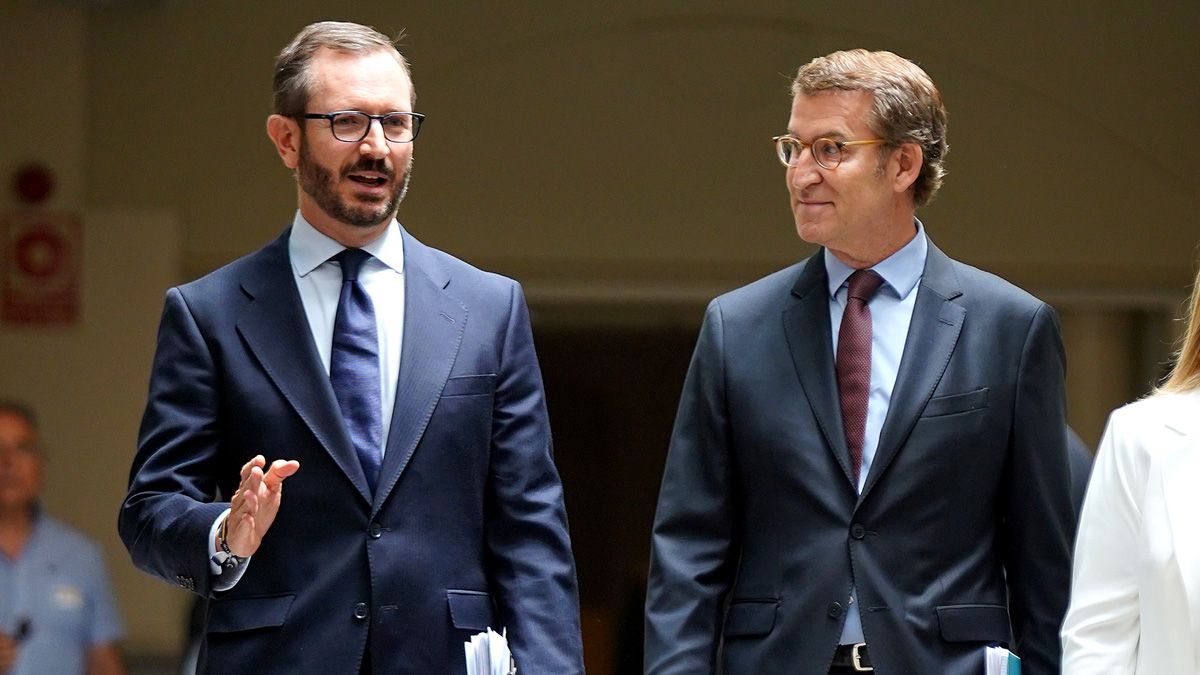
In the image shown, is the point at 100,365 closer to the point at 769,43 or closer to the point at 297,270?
the point at 769,43

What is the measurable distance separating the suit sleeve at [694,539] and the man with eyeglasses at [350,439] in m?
0.15

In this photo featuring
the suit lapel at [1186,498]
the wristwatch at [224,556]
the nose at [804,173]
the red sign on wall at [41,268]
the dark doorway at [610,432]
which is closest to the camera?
the suit lapel at [1186,498]

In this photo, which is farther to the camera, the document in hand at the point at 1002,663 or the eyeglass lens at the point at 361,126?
the eyeglass lens at the point at 361,126

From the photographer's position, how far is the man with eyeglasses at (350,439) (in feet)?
11.0

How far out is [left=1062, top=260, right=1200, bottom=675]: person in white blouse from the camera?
2873 mm

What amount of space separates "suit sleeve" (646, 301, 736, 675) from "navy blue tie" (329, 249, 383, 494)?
506mm

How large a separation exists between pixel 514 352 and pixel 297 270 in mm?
385

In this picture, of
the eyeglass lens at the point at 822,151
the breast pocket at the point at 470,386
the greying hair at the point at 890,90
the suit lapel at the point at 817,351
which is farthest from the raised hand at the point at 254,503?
the greying hair at the point at 890,90

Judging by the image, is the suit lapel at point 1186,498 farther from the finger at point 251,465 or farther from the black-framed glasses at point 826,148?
the finger at point 251,465

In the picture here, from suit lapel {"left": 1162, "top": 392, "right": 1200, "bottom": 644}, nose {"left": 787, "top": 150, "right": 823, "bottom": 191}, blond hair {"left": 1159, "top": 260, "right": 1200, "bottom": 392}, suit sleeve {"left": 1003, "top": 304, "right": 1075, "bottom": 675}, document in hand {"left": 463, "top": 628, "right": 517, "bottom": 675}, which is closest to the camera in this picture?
suit lapel {"left": 1162, "top": 392, "right": 1200, "bottom": 644}

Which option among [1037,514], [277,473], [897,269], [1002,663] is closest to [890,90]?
[897,269]

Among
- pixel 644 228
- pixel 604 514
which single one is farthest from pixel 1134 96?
pixel 604 514

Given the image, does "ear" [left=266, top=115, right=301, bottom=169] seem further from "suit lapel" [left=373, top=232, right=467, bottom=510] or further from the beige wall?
the beige wall

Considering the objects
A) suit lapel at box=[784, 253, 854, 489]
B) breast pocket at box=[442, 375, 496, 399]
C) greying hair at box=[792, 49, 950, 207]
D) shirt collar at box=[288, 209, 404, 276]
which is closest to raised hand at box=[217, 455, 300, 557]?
breast pocket at box=[442, 375, 496, 399]
